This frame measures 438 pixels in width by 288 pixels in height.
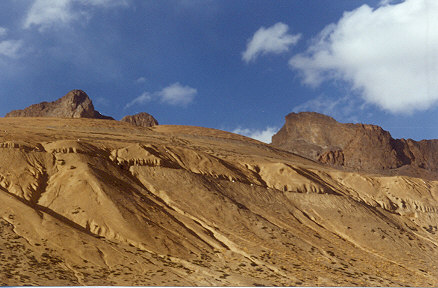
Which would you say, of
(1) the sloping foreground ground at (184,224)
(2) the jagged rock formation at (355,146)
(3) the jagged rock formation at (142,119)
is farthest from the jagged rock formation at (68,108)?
(1) the sloping foreground ground at (184,224)

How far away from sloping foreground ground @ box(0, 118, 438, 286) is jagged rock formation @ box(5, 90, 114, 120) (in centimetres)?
7319

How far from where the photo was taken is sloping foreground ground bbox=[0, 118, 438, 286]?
1962 centimetres

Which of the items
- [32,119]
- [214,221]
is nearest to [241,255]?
[214,221]

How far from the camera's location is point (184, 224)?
2653 cm

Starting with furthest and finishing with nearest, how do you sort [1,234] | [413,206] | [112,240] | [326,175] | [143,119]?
[143,119] → [326,175] → [413,206] → [112,240] → [1,234]

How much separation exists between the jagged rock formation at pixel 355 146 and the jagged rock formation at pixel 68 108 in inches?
2206

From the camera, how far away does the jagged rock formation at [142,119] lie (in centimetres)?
12038

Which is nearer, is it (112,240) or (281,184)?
(112,240)

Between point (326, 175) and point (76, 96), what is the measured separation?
7950 cm

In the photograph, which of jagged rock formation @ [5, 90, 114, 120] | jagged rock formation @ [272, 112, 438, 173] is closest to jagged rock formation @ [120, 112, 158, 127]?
Answer: jagged rock formation @ [5, 90, 114, 120]

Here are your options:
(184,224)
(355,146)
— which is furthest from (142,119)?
(184,224)

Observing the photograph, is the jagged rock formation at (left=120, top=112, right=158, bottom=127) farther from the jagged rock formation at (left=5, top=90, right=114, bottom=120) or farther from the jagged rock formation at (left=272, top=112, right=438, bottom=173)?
the jagged rock formation at (left=272, top=112, right=438, bottom=173)

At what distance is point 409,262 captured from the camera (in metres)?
30.0

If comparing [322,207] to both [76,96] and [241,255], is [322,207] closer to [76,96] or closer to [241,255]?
[241,255]
